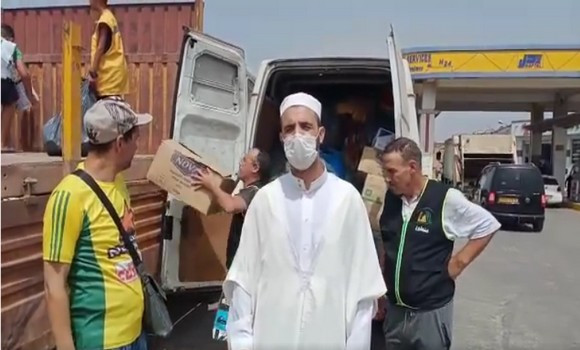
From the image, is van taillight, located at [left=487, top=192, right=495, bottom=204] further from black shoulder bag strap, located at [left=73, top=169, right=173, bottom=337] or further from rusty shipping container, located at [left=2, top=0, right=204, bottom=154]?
black shoulder bag strap, located at [left=73, top=169, right=173, bottom=337]

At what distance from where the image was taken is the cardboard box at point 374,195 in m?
4.87

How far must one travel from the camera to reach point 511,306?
764cm

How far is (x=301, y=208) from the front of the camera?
253 centimetres

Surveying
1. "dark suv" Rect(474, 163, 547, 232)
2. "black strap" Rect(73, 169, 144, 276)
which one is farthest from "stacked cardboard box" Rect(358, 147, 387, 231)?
"dark suv" Rect(474, 163, 547, 232)

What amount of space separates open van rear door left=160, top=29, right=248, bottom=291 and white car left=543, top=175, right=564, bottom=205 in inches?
844

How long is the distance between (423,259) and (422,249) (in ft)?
0.18

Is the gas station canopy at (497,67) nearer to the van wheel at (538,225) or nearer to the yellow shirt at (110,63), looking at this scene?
the van wheel at (538,225)

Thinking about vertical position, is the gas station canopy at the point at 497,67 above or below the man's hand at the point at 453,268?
above

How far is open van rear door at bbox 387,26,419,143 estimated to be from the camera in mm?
4758

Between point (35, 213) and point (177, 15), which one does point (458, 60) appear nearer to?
point (177, 15)

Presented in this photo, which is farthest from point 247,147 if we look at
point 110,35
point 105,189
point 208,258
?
point 105,189

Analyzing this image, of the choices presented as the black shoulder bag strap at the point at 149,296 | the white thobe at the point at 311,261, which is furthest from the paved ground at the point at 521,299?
the black shoulder bag strap at the point at 149,296

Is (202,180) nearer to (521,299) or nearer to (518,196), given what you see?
(521,299)

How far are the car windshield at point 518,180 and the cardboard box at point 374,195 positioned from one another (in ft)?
39.4
